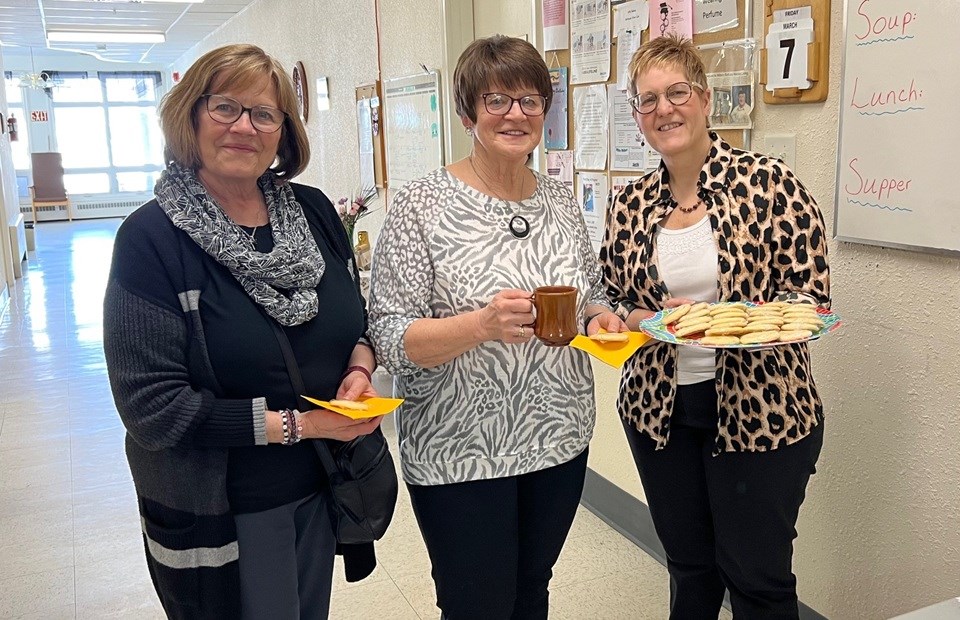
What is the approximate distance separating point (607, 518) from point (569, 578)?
1.53 ft

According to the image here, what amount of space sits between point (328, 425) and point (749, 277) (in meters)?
0.86

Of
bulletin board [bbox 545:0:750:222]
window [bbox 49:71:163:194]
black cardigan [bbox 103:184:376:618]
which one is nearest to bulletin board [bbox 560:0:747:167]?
bulletin board [bbox 545:0:750:222]

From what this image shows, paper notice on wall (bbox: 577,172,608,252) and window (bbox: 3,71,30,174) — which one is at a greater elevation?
window (bbox: 3,71,30,174)

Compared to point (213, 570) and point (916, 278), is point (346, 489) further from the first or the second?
point (916, 278)

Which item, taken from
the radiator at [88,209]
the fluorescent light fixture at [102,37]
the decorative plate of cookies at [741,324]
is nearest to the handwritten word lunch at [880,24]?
the decorative plate of cookies at [741,324]

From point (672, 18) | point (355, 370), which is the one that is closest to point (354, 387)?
point (355, 370)

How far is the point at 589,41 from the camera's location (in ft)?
9.38

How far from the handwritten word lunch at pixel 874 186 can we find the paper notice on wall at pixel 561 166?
4.22 ft

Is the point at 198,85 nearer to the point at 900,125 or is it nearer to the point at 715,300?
the point at 715,300

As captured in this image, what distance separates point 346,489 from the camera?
1503mm

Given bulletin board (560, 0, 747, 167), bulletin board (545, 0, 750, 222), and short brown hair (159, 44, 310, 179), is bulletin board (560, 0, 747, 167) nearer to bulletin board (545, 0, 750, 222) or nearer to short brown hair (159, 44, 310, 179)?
bulletin board (545, 0, 750, 222)

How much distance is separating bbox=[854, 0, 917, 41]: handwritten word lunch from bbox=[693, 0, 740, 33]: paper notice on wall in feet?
1.39

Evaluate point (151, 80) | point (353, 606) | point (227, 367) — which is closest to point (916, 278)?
point (227, 367)

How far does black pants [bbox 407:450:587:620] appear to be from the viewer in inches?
61.6
